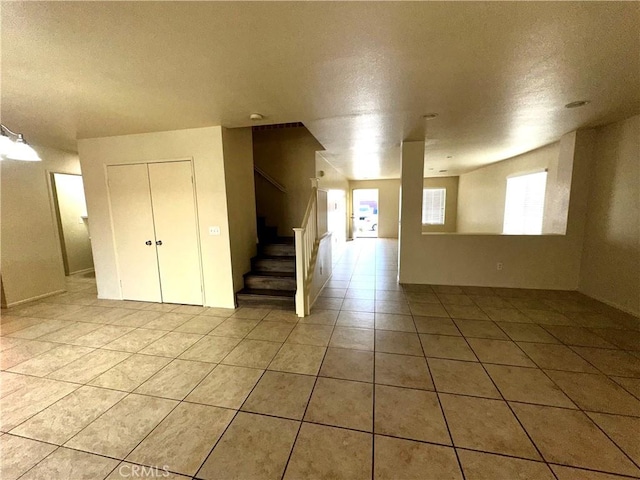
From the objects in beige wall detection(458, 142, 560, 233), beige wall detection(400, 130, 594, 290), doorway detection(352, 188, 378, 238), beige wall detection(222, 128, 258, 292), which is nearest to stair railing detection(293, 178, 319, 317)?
beige wall detection(222, 128, 258, 292)

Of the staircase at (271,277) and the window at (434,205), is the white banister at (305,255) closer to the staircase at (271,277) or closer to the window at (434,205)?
the staircase at (271,277)

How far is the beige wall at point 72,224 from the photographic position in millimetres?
5473

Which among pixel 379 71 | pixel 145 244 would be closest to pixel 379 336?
pixel 379 71

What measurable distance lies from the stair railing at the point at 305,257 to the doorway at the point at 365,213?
676cm

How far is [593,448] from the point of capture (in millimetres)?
1481

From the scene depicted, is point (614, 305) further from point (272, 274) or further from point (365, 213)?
point (365, 213)

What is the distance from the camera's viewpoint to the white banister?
3246mm

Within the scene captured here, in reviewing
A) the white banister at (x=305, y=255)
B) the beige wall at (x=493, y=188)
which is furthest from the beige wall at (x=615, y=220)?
the white banister at (x=305, y=255)

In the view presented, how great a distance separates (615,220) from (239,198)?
5.24 metres

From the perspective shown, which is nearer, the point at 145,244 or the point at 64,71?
the point at 64,71

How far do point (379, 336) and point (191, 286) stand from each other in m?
2.77

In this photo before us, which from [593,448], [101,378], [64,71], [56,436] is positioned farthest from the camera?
[101,378]

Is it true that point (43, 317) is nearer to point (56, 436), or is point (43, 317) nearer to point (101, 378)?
point (101, 378)

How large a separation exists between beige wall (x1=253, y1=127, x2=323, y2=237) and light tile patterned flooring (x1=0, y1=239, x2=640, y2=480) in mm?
2340
